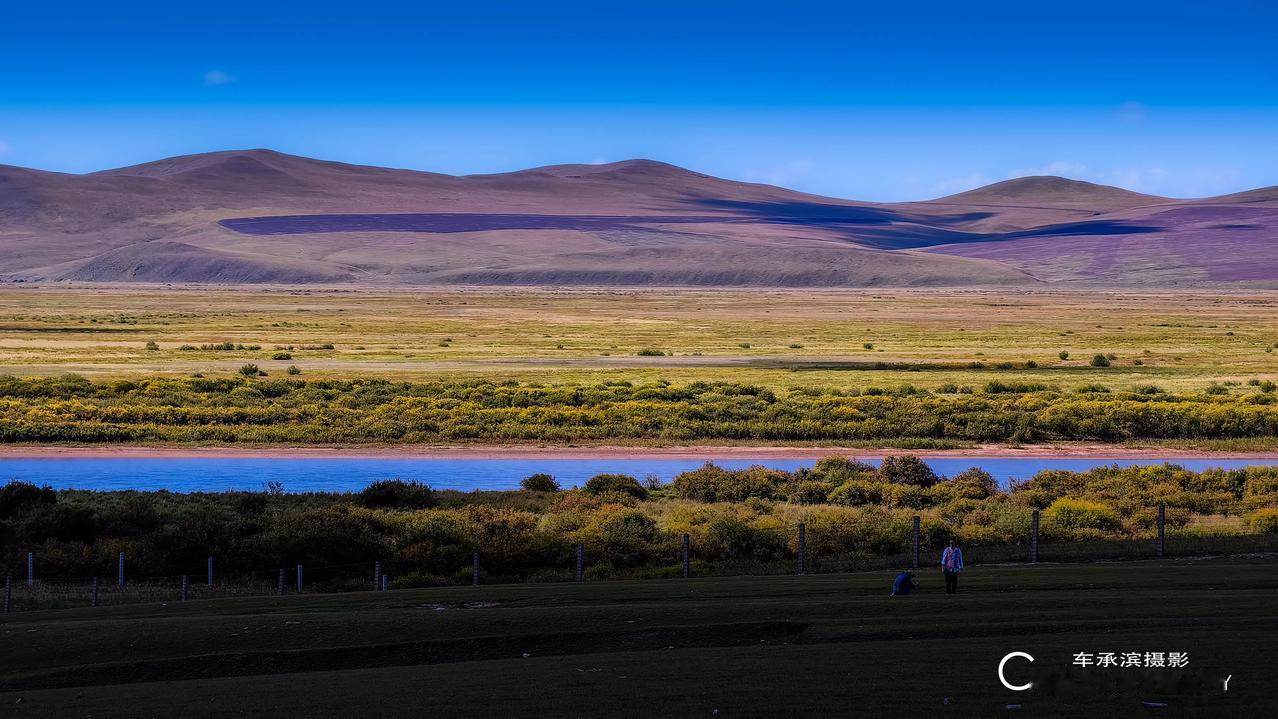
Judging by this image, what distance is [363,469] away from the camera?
39.3 m

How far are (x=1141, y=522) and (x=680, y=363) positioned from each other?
40.6m

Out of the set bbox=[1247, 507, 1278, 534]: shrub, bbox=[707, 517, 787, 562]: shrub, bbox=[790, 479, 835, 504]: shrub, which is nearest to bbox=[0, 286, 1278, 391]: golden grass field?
bbox=[790, 479, 835, 504]: shrub

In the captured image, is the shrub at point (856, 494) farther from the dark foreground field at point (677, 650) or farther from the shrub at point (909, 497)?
the dark foreground field at point (677, 650)

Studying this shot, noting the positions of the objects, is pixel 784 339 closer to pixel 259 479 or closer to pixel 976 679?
pixel 259 479

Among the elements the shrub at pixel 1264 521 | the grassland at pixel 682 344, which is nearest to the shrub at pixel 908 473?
the shrub at pixel 1264 521

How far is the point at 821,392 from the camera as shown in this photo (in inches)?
2109

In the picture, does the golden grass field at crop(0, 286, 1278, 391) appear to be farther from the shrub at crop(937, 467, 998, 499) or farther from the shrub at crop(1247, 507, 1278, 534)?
the shrub at crop(1247, 507, 1278, 534)

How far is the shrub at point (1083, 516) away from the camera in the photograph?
89.2 feet

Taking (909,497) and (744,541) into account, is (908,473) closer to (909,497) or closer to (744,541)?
(909,497)

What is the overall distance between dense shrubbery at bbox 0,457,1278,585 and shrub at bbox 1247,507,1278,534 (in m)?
0.05

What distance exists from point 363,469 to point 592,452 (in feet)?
24.3

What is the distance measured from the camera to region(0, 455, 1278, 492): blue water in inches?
1427

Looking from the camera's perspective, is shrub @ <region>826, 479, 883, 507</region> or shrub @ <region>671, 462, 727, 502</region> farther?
shrub @ <region>671, 462, 727, 502</region>

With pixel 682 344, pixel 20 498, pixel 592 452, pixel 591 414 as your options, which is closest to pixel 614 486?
pixel 592 452
